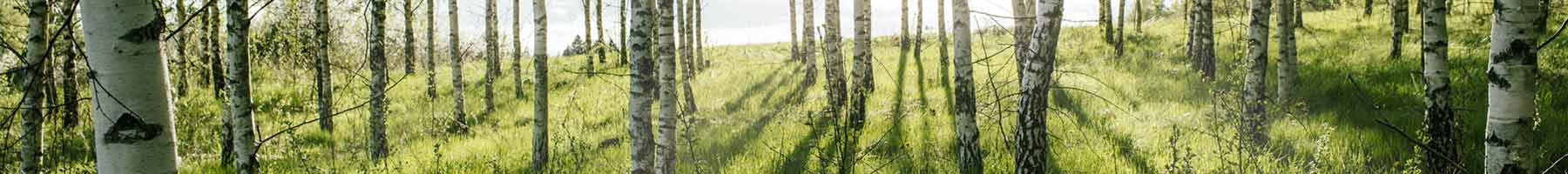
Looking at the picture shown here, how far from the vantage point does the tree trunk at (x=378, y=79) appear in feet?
23.2

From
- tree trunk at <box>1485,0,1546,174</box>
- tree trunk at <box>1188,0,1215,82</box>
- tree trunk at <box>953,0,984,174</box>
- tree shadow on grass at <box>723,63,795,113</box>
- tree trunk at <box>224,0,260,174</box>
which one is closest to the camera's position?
tree trunk at <box>1485,0,1546,174</box>

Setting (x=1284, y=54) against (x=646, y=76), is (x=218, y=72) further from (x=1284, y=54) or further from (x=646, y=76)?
(x=1284, y=54)

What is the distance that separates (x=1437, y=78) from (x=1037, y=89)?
202 centimetres

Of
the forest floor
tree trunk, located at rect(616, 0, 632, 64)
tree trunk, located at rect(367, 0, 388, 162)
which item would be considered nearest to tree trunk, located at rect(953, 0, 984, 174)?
the forest floor

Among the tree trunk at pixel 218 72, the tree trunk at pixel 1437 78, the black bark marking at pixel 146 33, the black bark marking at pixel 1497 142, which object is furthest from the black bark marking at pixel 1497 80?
the tree trunk at pixel 218 72

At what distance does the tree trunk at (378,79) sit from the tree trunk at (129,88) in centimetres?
491

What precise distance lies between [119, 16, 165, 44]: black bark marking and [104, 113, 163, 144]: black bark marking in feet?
0.64

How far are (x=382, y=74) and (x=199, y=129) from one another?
4.11 m

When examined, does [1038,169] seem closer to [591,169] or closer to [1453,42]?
[591,169]

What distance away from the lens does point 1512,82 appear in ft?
9.00

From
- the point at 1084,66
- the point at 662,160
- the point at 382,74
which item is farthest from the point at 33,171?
the point at 1084,66

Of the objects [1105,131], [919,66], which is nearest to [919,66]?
[919,66]

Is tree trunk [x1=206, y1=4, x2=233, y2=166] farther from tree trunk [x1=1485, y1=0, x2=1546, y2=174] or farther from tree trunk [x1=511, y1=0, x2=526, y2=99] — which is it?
tree trunk [x1=1485, y1=0, x2=1546, y2=174]

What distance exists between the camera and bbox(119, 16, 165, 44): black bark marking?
6.47ft
